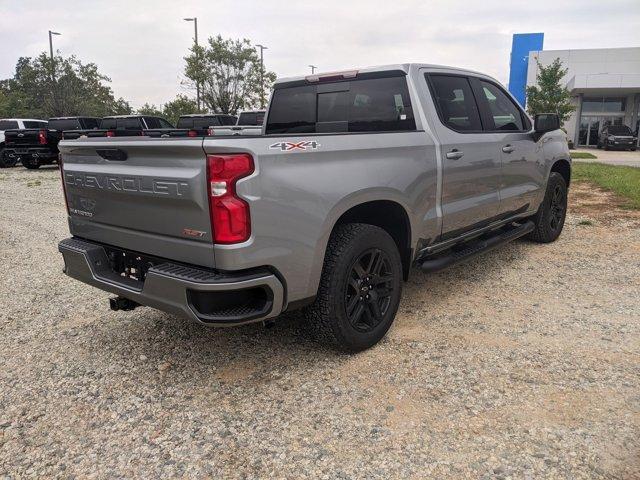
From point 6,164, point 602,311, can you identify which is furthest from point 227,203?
point 6,164

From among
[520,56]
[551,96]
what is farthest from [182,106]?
[520,56]

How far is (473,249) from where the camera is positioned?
4.37 m

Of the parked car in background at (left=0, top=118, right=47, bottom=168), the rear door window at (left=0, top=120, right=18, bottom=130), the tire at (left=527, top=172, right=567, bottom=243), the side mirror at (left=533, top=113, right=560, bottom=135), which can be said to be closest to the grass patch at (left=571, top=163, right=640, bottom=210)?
the tire at (left=527, top=172, right=567, bottom=243)

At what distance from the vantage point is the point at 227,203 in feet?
8.28

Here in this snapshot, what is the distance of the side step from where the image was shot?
3.90 meters

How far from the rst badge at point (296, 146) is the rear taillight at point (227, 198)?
0.19 metres

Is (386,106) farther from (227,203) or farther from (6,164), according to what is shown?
(6,164)

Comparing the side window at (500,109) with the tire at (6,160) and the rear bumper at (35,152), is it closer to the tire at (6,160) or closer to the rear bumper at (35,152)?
the rear bumper at (35,152)

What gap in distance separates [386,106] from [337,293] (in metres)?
1.66

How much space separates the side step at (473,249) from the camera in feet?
12.8

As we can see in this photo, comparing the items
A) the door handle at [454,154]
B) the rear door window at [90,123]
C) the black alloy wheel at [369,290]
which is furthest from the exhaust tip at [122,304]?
the rear door window at [90,123]

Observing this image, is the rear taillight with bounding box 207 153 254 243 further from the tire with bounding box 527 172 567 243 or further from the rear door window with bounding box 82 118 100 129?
the rear door window with bounding box 82 118 100 129

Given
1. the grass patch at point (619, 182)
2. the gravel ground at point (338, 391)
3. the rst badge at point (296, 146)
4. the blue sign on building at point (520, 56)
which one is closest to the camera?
the gravel ground at point (338, 391)

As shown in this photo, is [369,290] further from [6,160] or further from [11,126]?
[11,126]
